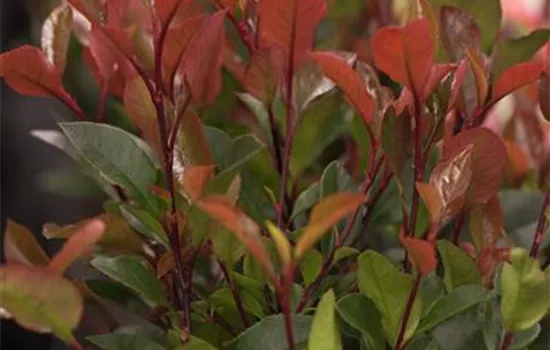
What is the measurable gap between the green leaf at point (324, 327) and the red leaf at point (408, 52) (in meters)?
0.12

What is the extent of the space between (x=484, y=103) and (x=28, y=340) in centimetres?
95

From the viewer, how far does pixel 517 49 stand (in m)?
0.69

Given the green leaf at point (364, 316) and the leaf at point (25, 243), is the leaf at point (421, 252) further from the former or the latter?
the leaf at point (25, 243)

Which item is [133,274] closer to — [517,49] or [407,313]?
[407,313]

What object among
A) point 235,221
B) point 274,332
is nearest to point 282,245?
point 235,221

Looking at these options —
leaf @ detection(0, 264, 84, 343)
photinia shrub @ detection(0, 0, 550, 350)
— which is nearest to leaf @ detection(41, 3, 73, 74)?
photinia shrub @ detection(0, 0, 550, 350)

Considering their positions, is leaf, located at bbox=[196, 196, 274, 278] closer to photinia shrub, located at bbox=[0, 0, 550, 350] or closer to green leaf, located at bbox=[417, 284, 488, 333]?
photinia shrub, located at bbox=[0, 0, 550, 350]

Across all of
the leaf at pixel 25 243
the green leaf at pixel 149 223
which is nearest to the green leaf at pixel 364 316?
the green leaf at pixel 149 223

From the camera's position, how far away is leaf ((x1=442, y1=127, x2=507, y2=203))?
529 mm

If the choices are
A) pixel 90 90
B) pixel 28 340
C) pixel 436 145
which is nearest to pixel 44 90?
pixel 436 145

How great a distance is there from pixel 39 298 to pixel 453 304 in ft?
0.73

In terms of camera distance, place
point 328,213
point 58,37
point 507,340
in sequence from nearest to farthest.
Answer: point 328,213
point 507,340
point 58,37

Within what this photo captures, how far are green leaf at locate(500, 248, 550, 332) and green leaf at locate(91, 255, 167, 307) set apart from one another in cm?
20

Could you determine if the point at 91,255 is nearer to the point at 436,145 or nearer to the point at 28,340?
the point at 436,145
